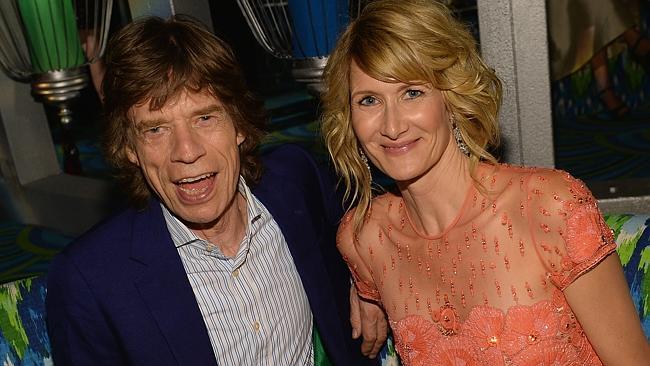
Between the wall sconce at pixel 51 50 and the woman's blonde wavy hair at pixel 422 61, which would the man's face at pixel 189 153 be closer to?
the woman's blonde wavy hair at pixel 422 61

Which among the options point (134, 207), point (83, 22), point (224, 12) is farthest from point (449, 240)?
point (224, 12)

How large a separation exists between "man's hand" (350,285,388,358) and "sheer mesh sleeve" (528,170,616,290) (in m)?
0.52

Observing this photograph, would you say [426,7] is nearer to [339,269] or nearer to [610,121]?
[339,269]

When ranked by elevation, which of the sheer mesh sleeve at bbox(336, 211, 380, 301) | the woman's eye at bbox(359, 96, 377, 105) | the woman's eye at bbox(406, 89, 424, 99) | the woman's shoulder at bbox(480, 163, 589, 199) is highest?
the woman's eye at bbox(406, 89, 424, 99)

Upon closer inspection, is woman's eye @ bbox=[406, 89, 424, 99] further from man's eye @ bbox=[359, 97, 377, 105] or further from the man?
the man

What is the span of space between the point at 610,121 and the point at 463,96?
370 cm

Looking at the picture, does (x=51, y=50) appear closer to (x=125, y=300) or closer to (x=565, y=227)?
(x=125, y=300)

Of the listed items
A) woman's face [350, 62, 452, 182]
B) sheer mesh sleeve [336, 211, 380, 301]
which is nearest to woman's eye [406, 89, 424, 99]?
woman's face [350, 62, 452, 182]

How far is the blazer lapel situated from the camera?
5.93 ft

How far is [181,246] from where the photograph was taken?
190 centimetres

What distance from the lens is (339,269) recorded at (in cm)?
221

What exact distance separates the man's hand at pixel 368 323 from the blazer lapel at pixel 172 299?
436 mm

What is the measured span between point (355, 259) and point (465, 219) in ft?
1.07

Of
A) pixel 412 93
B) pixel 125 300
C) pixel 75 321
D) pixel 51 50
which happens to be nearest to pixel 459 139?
pixel 412 93
